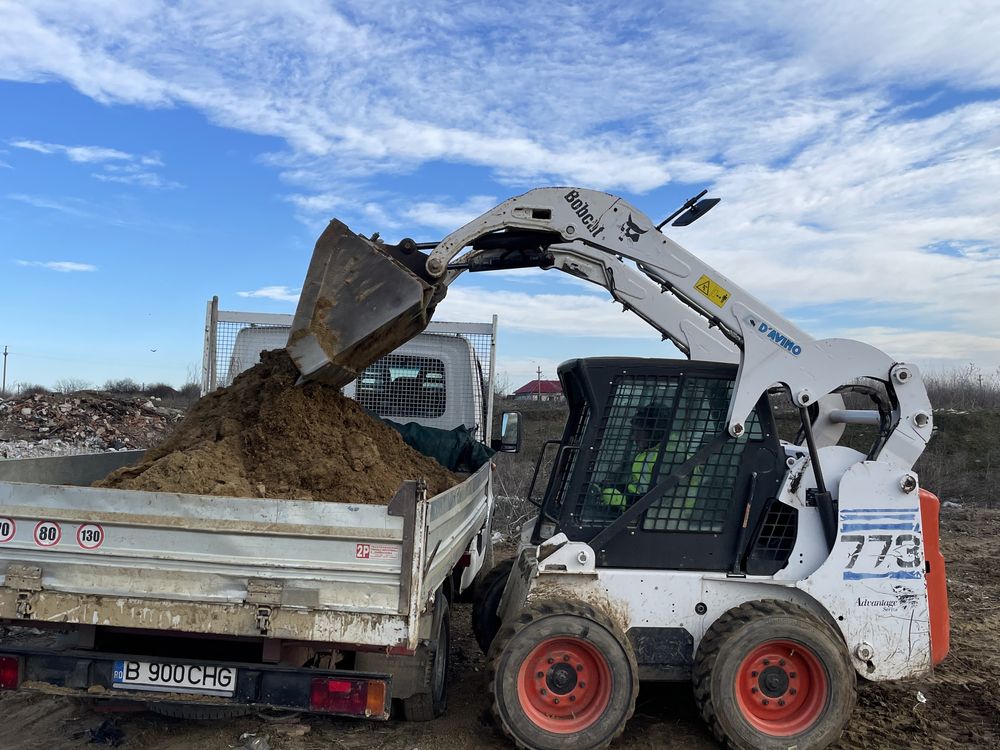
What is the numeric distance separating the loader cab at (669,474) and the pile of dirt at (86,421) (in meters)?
13.8

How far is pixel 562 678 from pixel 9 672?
7.83 feet

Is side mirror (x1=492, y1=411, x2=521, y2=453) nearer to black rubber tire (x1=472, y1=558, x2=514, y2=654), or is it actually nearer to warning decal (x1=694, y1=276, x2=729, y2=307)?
black rubber tire (x1=472, y1=558, x2=514, y2=654)

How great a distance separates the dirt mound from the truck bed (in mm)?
387

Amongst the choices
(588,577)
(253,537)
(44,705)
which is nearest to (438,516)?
(253,537)

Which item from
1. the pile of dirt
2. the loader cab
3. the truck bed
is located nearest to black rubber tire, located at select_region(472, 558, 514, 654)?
the loader cab

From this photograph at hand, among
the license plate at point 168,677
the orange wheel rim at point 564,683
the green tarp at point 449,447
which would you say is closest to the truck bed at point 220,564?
the license plate at point 168,677

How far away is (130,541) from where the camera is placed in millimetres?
3318

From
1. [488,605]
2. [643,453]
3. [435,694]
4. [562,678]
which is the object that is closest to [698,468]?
[643,453]

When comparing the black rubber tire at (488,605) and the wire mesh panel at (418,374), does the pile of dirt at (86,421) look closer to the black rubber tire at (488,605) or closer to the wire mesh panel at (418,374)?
the wire mesh panel at (418,374)

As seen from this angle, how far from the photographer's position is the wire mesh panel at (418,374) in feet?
23.1

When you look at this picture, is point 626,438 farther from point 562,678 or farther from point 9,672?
point 9,672

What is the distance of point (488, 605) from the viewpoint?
17.1 ft

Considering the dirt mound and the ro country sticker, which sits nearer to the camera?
the dirt mound

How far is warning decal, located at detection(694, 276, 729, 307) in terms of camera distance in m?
4.46
